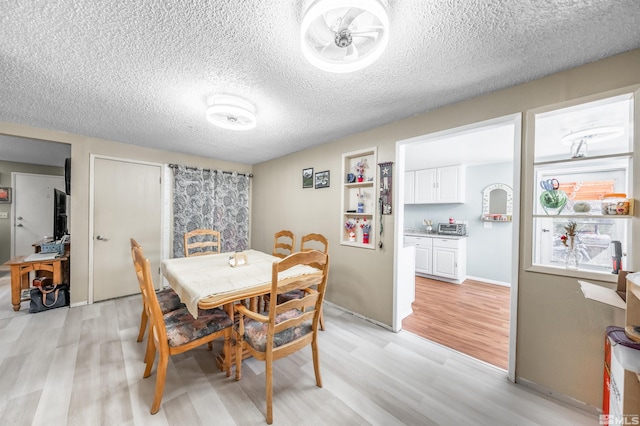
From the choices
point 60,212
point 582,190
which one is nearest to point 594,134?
point 582,190

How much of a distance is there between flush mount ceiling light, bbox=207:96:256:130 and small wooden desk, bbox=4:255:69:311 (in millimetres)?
3007

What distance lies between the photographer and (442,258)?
14.3 ft

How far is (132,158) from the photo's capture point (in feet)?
11.0

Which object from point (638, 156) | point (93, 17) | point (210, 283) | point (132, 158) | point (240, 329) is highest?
point (93, 17)

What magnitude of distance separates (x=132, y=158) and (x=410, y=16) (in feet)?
12.9

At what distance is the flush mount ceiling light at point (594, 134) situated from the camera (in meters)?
1.71

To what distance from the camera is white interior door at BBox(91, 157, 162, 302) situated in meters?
3.12

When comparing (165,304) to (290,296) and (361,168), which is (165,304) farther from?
(361,168)

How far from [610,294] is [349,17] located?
2010 millimetres

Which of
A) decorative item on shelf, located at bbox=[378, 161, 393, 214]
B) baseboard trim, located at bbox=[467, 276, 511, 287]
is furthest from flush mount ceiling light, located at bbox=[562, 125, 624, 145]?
baseboard trim, located at bbox=[467, 276, 511, 287]

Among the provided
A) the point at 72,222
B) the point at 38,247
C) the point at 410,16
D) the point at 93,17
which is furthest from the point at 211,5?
the point at 38,247

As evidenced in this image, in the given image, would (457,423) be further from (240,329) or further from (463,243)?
(463,243)

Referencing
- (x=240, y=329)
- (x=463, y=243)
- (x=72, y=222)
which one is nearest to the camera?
(x=240, y=329)

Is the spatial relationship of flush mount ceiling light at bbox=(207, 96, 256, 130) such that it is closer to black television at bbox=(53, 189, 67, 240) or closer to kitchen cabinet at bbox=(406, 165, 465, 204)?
black television at bbox=(53, 189, 67, 240)
